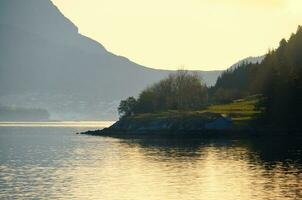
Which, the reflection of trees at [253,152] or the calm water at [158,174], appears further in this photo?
the reflection of trees at [253,152]

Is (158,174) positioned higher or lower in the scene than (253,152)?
lower

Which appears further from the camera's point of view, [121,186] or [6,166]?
[6,166]

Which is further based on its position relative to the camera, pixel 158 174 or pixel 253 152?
pixel 253 152

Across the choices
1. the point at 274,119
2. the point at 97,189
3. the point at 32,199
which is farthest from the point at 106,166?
the point at 274,119

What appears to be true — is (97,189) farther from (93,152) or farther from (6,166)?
(93,152)

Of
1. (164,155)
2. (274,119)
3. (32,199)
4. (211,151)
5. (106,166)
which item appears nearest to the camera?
(32,199)

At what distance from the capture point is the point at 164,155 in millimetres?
133875

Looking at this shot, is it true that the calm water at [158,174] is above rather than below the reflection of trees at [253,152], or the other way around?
below

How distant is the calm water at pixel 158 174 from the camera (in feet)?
260

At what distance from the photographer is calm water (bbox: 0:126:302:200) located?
260 ft

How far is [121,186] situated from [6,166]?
1404 inches

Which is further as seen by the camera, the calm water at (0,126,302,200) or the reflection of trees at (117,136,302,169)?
the reflection of trees at (117,136,302,169)

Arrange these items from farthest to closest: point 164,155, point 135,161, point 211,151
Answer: point 211,151 → point 164,155 → point 135,161

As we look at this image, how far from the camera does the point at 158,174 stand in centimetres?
9869
